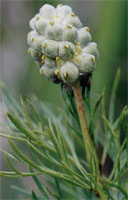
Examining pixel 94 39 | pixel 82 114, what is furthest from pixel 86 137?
pixel 94 39

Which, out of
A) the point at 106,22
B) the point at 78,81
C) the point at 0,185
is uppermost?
the point at 106,22

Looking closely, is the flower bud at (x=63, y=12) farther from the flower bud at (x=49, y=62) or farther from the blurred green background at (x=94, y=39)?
the blurred green background at (x=94, y=39)

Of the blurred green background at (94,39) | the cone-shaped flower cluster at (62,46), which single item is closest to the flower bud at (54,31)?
Result: the cone-shaped flower cluster at (62,46)

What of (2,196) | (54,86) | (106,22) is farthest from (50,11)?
(106,22)

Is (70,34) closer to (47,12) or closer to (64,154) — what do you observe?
(47,12)

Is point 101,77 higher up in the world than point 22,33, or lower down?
lower down

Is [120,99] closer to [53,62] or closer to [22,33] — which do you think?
[22,33]
